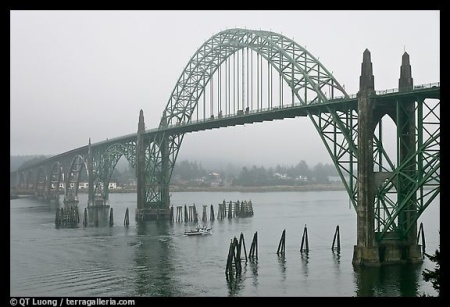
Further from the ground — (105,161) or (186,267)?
(105,161)

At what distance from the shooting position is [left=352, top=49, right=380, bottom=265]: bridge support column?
34.5m

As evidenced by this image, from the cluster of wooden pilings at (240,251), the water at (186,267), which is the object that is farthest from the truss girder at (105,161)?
the cluster of wooden pilings at (240,251)

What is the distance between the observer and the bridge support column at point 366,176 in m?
34.5

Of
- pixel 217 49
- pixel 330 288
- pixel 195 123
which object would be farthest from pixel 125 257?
pixel 217 49

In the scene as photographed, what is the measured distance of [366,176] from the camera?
34.8 metres

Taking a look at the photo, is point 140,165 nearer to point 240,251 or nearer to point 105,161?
point 105,161

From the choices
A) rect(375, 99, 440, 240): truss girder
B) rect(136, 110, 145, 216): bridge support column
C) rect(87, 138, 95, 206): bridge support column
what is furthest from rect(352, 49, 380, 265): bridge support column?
rect(87, 138, 95, 206): bridge support column

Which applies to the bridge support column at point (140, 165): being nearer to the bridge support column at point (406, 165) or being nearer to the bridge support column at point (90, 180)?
the bridge support column at point (90, 180)

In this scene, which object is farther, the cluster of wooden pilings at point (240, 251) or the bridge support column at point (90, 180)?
the bridge support column at point (90, 180)

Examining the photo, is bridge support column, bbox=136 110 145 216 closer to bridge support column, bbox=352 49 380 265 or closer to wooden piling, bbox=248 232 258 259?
wooden piling, bbox=248 232 258 259

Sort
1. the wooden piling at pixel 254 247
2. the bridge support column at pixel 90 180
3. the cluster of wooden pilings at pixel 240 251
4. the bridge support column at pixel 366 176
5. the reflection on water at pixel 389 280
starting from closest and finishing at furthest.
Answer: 1. the reflection on water at pixel 389 280
2. the bridge support column at pixel 366 176
3. the cluster of wooden pilings at pixel 240 251
4. the wooden piling at pixel 254 247
5. the bridge support column at pixel 90 180

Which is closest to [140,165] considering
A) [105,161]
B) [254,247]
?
[105,161]

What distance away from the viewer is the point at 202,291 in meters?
30.8

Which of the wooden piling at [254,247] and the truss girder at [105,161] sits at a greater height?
the truss girder at [105,161]
